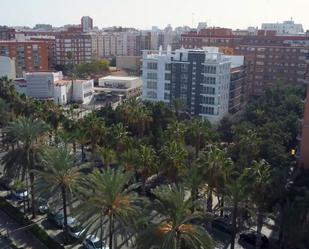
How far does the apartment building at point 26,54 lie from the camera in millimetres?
121281

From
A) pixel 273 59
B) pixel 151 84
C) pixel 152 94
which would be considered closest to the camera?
pixel 151 84

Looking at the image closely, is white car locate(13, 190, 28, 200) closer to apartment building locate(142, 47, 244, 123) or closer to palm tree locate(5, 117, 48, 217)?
palm tree locate(5, 117, 48, 217)

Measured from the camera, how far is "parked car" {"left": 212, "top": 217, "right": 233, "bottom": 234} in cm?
4213

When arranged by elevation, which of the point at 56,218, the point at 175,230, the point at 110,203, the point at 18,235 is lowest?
the point at 18,235

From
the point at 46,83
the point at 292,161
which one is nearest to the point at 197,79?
the point at 292,161

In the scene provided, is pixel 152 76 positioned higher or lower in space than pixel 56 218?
higher

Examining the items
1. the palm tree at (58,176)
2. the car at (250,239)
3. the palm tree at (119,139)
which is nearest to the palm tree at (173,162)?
the palm tree at (119,139)

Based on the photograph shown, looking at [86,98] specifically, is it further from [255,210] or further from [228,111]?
[255,210]

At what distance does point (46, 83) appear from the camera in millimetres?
98750

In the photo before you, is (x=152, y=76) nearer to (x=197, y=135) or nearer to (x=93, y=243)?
(x=197, y=135)

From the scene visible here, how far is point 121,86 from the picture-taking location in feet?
384

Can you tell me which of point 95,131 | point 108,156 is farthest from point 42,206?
point 95,131

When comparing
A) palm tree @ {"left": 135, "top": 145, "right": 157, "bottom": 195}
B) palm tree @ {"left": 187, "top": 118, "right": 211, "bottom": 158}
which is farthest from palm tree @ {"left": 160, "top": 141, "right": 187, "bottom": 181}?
palm tree @ {"left": 187, "top": 118, "right": 211, "bottom": 158}

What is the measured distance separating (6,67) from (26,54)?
13.9 meters
